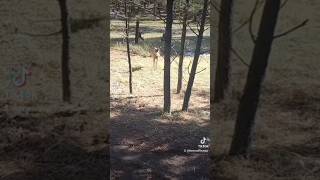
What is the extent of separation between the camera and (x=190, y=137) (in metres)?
6.42

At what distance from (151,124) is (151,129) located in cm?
21

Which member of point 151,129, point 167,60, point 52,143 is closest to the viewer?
point 52,143

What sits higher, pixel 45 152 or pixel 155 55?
pixel 155 55

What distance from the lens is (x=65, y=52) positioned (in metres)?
4.60

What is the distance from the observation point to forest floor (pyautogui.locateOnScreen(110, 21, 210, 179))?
17.7 feet

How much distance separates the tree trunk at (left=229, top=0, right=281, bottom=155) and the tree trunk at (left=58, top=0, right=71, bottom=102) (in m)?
1.51

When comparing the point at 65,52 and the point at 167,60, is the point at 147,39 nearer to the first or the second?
the point at 167,60

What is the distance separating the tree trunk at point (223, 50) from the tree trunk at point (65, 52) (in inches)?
50.3

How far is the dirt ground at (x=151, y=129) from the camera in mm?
5395

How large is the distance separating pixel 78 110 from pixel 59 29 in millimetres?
724

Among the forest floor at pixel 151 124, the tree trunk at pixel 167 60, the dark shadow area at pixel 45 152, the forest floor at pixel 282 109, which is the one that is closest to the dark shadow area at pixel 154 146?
the forest floor at pixel 151 124

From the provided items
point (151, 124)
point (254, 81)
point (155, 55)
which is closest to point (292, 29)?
point (254, 81)

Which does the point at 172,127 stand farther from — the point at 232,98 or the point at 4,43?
the point at 4,43

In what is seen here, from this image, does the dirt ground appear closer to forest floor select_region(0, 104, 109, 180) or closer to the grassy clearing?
the grassy clearing
